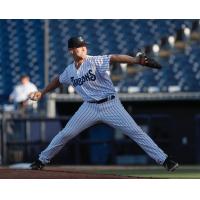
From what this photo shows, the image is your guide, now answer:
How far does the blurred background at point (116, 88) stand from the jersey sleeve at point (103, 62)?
5164mm

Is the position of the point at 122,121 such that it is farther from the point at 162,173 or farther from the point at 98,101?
the point at 162,173

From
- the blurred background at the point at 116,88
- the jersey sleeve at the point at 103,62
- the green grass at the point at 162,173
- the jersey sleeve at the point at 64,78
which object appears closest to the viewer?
the jersey sleeve at the point at 103,62

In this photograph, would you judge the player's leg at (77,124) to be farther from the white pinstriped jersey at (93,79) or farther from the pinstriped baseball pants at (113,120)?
the white pinstriped jersey at (93,79)

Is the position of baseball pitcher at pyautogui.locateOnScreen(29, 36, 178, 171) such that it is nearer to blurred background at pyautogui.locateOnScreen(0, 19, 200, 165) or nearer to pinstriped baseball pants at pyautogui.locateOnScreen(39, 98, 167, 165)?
pinstriped baseball pants at pyautogui.locateOnScreen(39, 98, 167, 165)

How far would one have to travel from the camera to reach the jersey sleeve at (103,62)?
794 centimetres

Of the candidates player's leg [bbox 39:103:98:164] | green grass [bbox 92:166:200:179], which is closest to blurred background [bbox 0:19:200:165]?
green grass [bbox 92:166:200:179]

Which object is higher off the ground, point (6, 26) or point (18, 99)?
point (6, 26)

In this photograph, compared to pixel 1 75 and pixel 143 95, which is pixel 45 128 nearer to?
pixel 143 95

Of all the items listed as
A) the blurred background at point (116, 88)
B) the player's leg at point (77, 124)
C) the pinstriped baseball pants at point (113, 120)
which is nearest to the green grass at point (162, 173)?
the pinstriped baseball pants at point (113, 120)

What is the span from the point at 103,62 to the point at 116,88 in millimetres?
6795

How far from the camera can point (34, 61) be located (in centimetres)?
1691

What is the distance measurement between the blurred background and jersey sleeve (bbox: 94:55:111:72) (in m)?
5.16

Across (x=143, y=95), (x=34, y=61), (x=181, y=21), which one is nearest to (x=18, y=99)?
(x=143, y=95)
